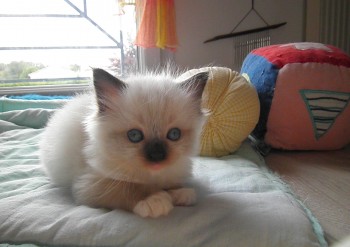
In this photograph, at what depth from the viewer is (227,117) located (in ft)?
4.24

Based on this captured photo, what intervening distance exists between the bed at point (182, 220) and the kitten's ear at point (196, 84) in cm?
28

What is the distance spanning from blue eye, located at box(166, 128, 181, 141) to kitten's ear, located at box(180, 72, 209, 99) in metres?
0.13

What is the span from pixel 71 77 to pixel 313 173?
210 centimetres

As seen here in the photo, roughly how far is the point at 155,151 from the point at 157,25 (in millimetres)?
1578

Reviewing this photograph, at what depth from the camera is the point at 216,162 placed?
47.4 inches

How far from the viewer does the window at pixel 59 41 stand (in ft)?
8.18

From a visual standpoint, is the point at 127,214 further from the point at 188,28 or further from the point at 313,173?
the point at 188,28

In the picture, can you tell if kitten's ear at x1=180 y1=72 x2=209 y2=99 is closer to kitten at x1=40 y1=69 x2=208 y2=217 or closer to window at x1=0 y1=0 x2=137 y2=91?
kitten at x1=40 y1=69 x2=208 y2=217

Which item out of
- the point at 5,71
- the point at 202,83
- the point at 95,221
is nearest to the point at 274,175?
the point at 202,83

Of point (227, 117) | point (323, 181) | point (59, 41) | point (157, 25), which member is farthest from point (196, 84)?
point (59, 41)

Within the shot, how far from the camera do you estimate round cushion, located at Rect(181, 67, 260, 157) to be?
4.23ft

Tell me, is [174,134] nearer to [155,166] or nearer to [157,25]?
[155,166]

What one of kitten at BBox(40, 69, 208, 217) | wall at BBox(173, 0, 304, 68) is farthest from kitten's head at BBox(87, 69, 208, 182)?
wall at BBox(173, 0, 304, 68)

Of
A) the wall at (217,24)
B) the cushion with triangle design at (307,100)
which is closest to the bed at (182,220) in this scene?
the cushion with triangle design at (307,100)
